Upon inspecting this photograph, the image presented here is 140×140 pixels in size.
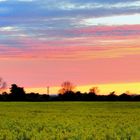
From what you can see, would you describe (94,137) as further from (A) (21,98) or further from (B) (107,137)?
(A) (21,98)

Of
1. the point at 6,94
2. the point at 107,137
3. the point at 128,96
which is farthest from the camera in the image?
the point at 6,94

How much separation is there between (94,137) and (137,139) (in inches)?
67.3

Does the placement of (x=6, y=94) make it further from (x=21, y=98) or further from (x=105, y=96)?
(x=105, y=96)

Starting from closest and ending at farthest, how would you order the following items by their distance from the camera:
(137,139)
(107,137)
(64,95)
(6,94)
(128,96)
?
(137,139) → (107,137) → (128,96) → (64,95) → (6,94)

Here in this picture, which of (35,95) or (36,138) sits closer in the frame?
(36,138)

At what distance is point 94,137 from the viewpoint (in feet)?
65.1

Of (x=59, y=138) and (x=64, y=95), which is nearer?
(x=59, y=138)

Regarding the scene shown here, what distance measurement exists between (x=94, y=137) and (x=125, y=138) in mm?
1137

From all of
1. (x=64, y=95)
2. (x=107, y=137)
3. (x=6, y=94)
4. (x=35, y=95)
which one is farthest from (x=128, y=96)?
(x=107, y=137)

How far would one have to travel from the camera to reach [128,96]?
116125 millimetres

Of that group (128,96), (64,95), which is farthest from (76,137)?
(64,95)

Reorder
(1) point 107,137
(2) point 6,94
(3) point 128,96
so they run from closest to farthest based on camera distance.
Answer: (1) point 107,137 → (3) point 128,96 → (2) point 6,94

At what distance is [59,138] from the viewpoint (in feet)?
63.9

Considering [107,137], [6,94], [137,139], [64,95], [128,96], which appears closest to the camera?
[137,139]
